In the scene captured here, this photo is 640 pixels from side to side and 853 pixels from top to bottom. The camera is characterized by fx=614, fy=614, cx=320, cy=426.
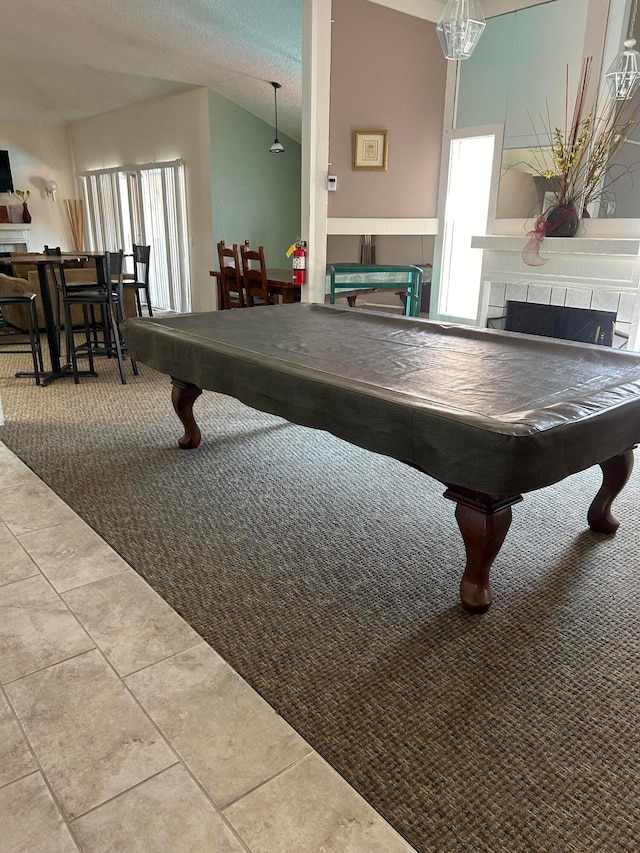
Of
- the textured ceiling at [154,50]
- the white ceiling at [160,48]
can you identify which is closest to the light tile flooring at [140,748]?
the white ceiling at [160,48]

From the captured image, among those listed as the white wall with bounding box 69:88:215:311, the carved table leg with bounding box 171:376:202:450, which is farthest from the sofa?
the carved table leg with bounding box 171:376:202:450

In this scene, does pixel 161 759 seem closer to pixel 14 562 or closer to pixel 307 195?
pixel 14 562

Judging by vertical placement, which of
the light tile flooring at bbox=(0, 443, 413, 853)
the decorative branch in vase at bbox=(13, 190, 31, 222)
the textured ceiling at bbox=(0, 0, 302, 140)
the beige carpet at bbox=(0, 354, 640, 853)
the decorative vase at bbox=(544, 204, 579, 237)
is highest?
the textured ceiling at bbox=(0, 0, 302, 140)

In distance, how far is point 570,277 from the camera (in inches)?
170

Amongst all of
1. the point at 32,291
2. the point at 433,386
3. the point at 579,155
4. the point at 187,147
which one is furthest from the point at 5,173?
the point at 433,386

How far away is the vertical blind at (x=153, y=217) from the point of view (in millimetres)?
8133

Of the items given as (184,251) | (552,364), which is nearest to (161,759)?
(552,364)

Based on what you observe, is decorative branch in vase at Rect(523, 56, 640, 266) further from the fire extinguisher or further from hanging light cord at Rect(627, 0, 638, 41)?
the fire extinguisher

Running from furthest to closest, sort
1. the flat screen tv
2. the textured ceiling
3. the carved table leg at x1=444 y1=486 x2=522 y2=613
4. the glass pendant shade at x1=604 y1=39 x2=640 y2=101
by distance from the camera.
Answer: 1. the flat screen tv
2. the textured ceiling
3. the glass pendant shade at x1=604 y1=39 x2=640 y2=101
4. the carved table leg at x1=444 y1=486 x2=522 y2=613

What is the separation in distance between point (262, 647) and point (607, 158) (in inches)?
154

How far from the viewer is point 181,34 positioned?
5.70 metres

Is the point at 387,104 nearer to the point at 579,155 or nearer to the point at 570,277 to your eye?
the point at 579,155

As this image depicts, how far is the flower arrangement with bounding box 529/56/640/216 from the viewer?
13.2ft

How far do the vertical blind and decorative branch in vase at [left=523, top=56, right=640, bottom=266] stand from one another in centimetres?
508
